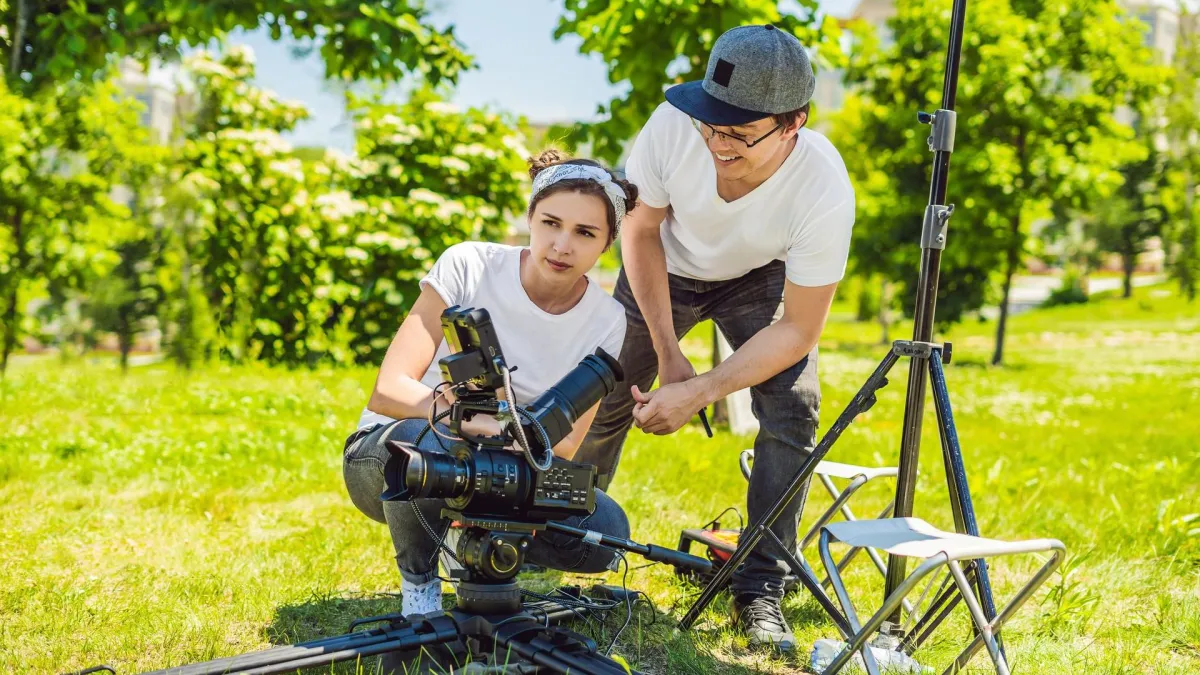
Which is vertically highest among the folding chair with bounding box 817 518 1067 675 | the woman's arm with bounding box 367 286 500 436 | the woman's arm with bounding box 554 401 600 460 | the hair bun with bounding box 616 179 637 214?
the hair bun with bounding box 616 179 637 214

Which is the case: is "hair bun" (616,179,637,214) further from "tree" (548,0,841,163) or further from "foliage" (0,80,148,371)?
"foliage" (0,80,148,371)

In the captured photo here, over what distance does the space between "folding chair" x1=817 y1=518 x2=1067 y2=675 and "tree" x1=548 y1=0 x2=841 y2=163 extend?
441cm

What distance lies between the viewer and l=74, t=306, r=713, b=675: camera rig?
7.91ft

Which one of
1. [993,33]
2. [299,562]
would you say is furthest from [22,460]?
[993,33]

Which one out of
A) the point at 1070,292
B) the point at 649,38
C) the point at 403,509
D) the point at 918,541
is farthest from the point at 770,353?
the point at 1070,292

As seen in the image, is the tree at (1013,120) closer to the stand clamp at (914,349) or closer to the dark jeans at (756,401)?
the dark jeans at (756,401)

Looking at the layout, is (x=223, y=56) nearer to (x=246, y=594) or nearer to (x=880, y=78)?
(x=246, y=594)

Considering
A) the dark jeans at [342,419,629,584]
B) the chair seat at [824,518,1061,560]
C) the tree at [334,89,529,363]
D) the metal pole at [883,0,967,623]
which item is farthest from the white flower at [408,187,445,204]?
the chair seat at [824,518,1061,560]

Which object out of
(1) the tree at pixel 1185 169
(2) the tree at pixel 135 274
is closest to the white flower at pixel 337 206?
(2) the tree at pixel 135 274

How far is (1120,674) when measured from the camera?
3037mm

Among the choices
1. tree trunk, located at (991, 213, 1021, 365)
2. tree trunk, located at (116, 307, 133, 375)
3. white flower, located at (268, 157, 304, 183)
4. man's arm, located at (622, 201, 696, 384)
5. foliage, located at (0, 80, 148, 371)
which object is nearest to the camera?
man's arm, located at (622, 201, 696, 384)

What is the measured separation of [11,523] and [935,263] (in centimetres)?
368

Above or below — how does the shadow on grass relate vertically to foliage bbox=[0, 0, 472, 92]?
below

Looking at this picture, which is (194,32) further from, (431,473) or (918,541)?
(918,541)
